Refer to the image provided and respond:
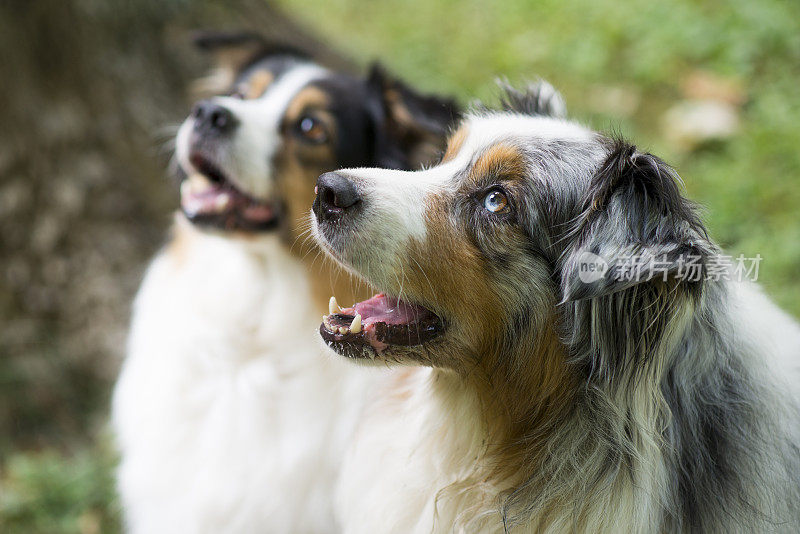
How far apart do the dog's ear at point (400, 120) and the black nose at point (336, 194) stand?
1245mm

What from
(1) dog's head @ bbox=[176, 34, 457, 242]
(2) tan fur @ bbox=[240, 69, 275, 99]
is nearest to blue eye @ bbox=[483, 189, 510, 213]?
(1) dog's head @ bbox=[176, 34, 457, 242]

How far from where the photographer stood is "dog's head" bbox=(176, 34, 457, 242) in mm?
3357

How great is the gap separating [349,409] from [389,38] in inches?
210

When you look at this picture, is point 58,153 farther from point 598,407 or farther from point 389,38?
point 389,38

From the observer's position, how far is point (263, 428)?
343 centimetres

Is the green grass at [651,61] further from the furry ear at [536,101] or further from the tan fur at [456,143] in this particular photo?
the tan fur at [456,143]

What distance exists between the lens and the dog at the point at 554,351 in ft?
7.15

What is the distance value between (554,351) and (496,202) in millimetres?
475

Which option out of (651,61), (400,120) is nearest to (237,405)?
(400,120)

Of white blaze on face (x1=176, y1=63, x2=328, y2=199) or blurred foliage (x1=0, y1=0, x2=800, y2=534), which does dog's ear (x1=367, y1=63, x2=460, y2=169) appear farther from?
blurred foliage (x1=0, y1=0, x2=800, y2=534)

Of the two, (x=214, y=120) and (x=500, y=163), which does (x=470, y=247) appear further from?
(x=214, y=120)

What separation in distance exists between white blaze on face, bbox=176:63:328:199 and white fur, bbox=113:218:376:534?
0.26 meters

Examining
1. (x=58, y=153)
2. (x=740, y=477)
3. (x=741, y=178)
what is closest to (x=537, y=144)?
(x=740, y=477)

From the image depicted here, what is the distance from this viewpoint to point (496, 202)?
7.77 feet
